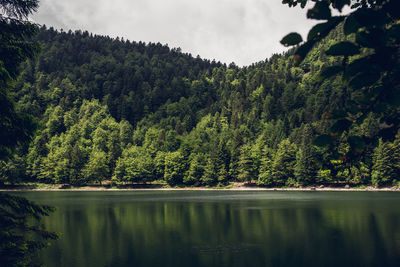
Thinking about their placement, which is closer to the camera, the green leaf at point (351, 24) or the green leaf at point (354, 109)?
the green leaf at point (351, 24)

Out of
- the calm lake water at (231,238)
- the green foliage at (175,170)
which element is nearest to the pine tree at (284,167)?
the green foliage at (175,170)

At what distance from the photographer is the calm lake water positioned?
2631 centimetres

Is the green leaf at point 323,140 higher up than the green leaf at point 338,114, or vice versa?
the green leaf at point 338,114

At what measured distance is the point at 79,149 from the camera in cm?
14088

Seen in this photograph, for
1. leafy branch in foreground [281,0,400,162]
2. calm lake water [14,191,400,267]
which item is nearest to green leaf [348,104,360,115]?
leafy branch in foreground [281,0,400,162]

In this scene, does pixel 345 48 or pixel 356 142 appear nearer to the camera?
pixel 345 48

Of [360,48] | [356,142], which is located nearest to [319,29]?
[360,48]

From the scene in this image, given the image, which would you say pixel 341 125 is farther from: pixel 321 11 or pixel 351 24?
pixel 321 11

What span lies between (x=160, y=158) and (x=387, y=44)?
135290 millimetres

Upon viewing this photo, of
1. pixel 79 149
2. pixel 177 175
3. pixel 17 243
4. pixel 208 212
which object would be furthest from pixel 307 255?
pixel 79 149

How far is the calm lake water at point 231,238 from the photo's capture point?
26.3 metres

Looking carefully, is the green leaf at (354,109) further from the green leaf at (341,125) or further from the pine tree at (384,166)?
the pine tree at (384,166)

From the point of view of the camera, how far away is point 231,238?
34000 mm

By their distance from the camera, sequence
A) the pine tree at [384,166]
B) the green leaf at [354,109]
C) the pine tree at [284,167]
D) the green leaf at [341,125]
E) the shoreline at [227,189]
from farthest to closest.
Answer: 1. the pine tree at [284,167]
2. the shoreline at [227,189]
3. the pine tree at [384,166]
4. the green leaf at [354,109]
5. the green leaf at [341,125]
